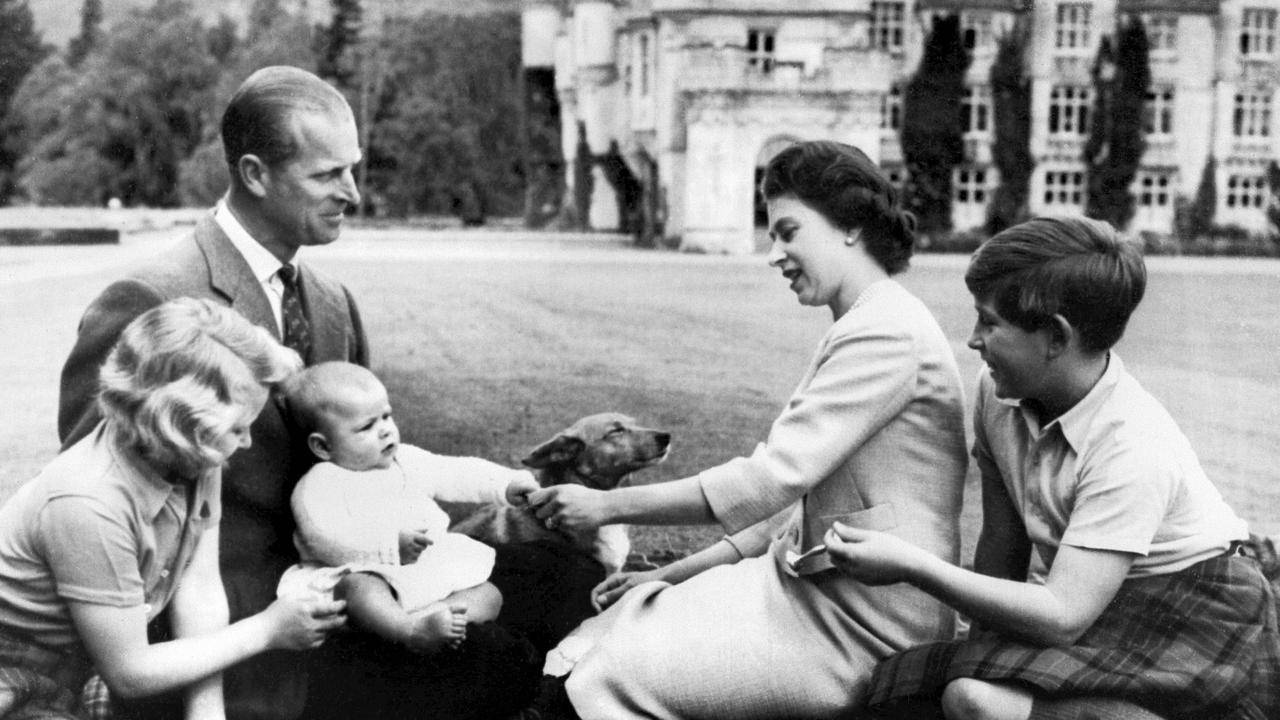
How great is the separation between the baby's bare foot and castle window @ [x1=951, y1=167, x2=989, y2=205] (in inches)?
720

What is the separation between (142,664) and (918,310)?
7.04ft

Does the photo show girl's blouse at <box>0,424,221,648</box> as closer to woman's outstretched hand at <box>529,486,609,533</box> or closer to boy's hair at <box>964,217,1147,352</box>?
woman's outstretched hand at <box>529,486,609,533</box>

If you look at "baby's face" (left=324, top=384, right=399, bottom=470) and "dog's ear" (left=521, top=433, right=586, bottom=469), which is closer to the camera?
"baby's face" (left=324, top=384, right=399, bottom=470)

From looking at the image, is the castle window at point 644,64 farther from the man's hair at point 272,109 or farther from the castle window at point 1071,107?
the man's hair at point 272,109

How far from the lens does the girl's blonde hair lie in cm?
309

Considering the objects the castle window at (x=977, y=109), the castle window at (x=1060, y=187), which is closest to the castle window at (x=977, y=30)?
the castle window at (x=977, y=109)

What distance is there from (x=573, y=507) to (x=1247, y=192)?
11703 millimetres

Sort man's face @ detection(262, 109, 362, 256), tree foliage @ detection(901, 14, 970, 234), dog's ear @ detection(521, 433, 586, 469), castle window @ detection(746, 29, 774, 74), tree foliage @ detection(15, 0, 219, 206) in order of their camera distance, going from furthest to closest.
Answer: tree foliage @ detection(901, 14, 970, 234), castle window @ detection(746, 29, 774, 74), tree foliage @ detection(15, 0, 219, 206), dog's ear @ detection(521, 433, 586, 469), man's face @ detection(262, 109, 362, 256)

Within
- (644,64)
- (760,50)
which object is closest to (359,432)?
(760,50)

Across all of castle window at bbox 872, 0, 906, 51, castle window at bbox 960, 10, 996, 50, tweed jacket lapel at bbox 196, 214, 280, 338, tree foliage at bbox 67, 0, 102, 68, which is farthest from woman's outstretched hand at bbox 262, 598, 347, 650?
castle window at bbox 960, 10, 996, 50

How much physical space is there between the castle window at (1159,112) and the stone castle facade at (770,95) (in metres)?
0.07

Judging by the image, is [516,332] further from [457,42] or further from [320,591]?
[320,591]

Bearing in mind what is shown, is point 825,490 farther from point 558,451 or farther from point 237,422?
point 237,422

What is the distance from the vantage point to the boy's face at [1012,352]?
332cm
